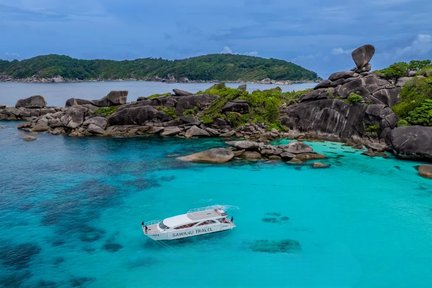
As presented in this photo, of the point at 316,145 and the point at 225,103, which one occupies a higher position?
the point at 225,103

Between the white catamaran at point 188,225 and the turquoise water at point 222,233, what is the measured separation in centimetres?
64

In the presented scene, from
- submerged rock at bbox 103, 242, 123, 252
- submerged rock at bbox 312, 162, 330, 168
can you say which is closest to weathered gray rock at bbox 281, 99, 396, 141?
submerged rock at bbox 312, 162, 330, 168

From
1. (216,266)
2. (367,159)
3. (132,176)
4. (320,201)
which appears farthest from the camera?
(367,159)

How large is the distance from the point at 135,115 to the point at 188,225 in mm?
49827

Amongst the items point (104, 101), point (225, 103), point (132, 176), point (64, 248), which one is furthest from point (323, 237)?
point (104, 101)

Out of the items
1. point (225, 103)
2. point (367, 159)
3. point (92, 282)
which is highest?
point (225, 103)

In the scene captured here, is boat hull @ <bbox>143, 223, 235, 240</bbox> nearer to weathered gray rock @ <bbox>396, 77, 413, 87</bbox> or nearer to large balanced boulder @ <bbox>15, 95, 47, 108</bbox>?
weathered gray rock @ <bbox>396, 77, 413, 87</bbox>

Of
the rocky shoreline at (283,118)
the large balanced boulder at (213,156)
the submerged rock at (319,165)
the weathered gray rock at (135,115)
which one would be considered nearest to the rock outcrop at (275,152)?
the rocky shoreline at (283,118)

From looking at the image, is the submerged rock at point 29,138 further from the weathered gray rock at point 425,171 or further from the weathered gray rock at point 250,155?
the weathered gray rock at point 425,171

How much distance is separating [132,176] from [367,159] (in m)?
31.1

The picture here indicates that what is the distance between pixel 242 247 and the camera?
28.0m

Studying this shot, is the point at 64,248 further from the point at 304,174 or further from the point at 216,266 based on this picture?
the point at 304,174

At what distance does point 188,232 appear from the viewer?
29125mm

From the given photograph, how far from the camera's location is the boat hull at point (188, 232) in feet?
93.1
